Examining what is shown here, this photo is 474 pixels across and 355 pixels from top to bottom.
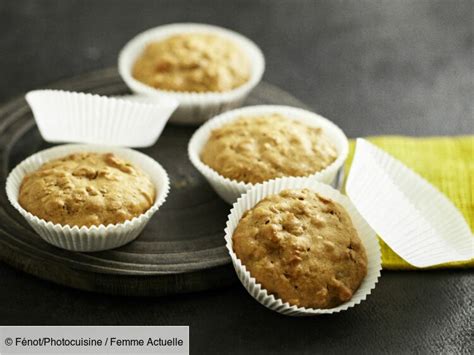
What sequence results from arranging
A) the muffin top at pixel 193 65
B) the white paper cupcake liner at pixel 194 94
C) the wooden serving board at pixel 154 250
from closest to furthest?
the wooden serving board at pixel 154 250 → the white paper cupcake liner at pixel 194 94 → the muffin top at pixel 193 65

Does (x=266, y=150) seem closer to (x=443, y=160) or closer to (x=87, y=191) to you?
(x=87, y=191)

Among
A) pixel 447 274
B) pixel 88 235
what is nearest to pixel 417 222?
pixel 447 274

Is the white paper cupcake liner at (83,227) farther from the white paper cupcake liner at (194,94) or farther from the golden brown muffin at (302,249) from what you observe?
the white paper cupcake liner at (194,94)

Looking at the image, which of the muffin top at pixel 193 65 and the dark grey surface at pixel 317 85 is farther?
the muffin top at pixel 193 65

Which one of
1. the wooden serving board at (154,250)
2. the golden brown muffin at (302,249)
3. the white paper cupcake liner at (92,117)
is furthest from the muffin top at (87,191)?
the golden brown muffin at (302,249)

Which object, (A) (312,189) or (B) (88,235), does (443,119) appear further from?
(B) (88,235)

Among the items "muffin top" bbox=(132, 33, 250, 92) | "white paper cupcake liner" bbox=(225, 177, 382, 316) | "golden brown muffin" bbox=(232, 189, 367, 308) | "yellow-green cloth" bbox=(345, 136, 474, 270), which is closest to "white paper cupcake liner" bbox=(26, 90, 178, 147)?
"muffin top" bbox=(132, 33, 250, 92)
